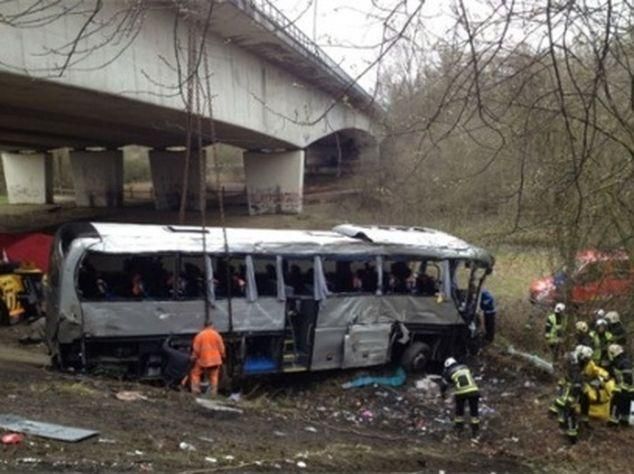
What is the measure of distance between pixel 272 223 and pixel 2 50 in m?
21.3

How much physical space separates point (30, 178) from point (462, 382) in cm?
4206

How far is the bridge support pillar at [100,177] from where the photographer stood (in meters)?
44.2

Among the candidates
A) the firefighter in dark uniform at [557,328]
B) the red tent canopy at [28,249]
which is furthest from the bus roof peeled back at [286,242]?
the red tent canopy at [28,249]

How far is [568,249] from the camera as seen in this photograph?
13875 mm

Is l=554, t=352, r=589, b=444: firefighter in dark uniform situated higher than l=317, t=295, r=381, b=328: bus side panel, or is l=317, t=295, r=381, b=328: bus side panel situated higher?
A: l=317, t=295, r=381, b=328: bus side panel

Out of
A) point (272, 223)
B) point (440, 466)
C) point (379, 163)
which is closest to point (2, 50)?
point (440, 466)

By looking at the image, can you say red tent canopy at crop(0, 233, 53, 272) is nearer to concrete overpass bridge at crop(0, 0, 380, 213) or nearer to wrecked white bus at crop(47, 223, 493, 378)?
concrete overpass bridge at crop(0, 0, 380, 213)

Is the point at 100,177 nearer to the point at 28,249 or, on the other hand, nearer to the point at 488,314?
the point at 28,249

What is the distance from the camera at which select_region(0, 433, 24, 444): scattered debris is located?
6.84 m

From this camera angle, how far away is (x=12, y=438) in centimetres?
693

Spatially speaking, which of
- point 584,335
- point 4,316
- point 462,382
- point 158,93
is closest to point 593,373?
point 584,335

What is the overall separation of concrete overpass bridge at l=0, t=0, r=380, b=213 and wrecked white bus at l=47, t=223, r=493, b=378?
7.91 ft

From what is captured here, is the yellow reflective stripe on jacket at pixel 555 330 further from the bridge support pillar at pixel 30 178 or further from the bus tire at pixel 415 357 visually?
the bridge support pillar at pixel 30 178

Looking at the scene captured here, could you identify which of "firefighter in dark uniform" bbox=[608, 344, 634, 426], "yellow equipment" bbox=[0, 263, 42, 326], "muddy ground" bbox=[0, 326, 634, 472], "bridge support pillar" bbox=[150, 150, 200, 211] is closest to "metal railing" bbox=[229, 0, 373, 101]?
"muddy ground" bbox=[0, 326, 634, 472]
